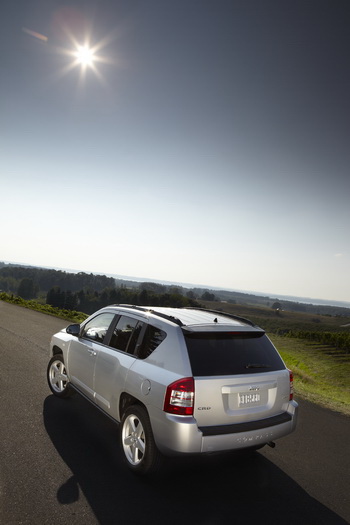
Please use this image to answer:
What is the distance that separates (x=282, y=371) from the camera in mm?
3727

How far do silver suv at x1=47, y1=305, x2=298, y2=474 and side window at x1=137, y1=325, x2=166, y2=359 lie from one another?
0.01 metres

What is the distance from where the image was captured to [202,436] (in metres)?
3.01

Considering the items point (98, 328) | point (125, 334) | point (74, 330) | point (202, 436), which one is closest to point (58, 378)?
point (74, 330)

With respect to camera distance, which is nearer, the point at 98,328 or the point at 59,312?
the point at 98,328

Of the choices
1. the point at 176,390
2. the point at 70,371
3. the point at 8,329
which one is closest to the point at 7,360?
the point at 70,371

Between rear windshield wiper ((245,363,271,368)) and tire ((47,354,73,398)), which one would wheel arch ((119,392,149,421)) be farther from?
tire ((47,354,73,398))

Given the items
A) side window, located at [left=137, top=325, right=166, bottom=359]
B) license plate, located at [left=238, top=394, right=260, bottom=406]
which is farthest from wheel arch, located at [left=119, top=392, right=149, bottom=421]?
license plate, located at [left=238, top=394, right=260, bottom=406]

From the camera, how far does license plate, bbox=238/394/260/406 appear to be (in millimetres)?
3287

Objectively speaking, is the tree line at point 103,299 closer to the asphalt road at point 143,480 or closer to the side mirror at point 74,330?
the side mirror at point 74,330

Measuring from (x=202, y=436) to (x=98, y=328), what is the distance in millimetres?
2351

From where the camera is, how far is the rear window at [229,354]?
326cm

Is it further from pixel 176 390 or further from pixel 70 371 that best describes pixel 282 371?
pixel 70 371

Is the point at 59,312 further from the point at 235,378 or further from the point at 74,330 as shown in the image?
the point at 235,378

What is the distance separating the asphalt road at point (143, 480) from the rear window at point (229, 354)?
0.83 meters
